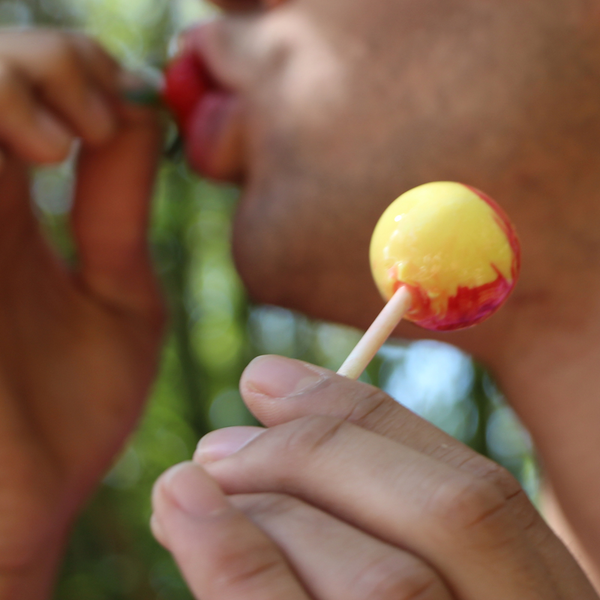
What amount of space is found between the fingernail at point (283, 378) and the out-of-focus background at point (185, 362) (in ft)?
6.79

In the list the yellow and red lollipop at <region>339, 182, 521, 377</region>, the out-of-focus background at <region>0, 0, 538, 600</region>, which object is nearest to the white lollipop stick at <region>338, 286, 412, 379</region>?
the yellow and red lollipop at <region>339, 182, 521, 377</region>

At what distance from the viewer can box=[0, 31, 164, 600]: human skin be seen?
893mm

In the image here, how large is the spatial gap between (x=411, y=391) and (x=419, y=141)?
6.94 ft

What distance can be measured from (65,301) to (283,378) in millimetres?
841

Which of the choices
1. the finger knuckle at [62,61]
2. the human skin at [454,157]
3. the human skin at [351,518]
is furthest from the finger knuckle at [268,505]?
the finger knuckle at [62,61]

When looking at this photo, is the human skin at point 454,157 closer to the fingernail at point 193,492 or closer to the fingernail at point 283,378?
the fingernail at point 283,378

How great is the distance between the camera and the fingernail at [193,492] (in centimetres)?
36

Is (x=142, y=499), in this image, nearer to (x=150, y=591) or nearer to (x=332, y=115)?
(x=150, y=591)

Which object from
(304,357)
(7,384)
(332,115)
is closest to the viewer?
(332,115)

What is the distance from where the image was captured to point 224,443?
438mm

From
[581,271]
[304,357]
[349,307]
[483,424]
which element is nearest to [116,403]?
[349,307]

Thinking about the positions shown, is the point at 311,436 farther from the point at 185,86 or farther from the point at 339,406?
the point at 185,86

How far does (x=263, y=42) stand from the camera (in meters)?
0.92

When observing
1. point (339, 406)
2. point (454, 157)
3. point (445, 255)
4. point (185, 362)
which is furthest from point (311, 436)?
point (185, 362)
